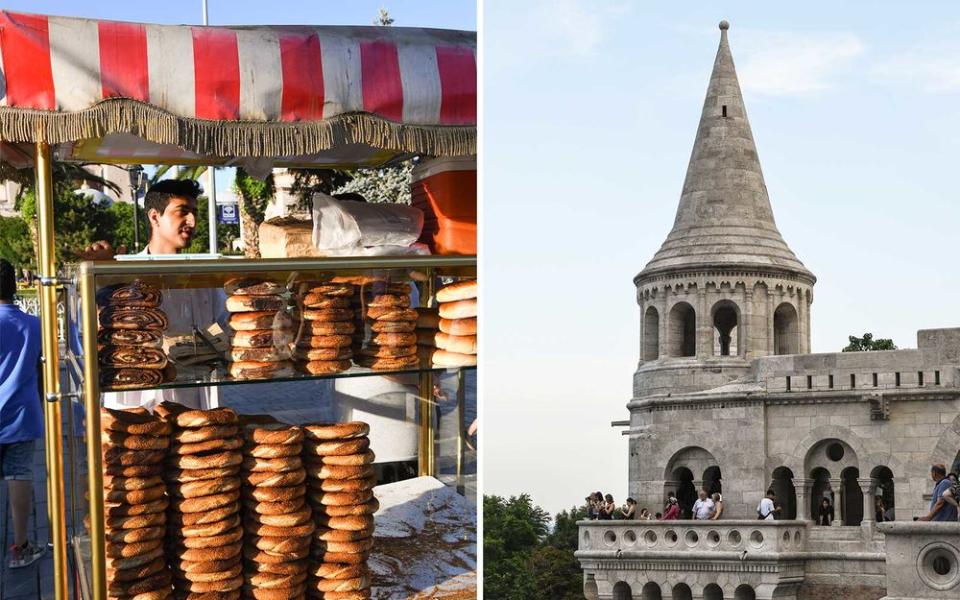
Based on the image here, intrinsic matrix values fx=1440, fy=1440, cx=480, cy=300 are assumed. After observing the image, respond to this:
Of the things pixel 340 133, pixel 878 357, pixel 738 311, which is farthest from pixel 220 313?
pixel 738 311

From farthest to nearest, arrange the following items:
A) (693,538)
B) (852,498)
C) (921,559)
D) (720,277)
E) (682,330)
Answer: (682,330) → (720,277) → (852,498) → (693,538) → (921,559)

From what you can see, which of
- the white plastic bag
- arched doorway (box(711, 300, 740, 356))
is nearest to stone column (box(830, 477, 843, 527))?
Answer: arched doorway (box(711, 300, 740, 356))

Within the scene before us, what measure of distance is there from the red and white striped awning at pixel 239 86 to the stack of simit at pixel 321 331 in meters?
0.55

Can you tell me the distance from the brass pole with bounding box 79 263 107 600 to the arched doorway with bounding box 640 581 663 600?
72.6 ft

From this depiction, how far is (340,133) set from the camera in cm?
513

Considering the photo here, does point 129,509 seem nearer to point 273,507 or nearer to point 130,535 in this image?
point 130,535

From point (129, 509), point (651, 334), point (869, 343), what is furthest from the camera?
point (869, 343)

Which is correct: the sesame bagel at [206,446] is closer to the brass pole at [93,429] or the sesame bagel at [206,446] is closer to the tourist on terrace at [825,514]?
the brass pole at [93,429]

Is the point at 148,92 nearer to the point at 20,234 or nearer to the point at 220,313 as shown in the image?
the point at 220,313

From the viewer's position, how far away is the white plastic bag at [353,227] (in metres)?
5.63

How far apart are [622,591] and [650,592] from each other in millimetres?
511

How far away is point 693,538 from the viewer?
25.9 meters

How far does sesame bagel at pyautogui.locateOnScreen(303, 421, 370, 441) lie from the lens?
17.1 feet

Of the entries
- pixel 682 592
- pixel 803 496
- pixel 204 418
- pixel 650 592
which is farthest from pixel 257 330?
pixel 803 496
